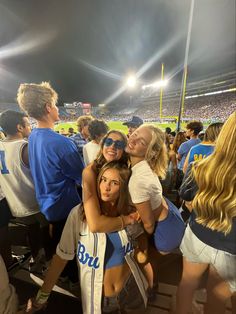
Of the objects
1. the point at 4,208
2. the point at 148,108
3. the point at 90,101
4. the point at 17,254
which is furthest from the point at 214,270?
the point at 148,108

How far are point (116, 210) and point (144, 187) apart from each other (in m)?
0.24

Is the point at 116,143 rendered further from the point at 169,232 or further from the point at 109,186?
the point at 169,232

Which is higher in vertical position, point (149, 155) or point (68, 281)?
point (149, 155)

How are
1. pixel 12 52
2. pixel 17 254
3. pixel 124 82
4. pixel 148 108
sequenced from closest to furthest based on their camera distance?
pixel 17 254
pixel 12 52
pixel 124 82
pixel 148 108

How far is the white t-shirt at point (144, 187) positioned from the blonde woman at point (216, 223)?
25 cm

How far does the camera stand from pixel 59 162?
142 centimetres

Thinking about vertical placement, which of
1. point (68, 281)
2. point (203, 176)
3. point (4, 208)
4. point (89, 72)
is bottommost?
point (68, 281)

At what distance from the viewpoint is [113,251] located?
1.09 m

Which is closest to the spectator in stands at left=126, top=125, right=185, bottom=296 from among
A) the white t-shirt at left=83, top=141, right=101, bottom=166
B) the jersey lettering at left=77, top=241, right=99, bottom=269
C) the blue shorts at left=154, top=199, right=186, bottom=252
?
the blue shorts at left=154, top=199, right=186, bottom=252

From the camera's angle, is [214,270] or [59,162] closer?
[214,270]

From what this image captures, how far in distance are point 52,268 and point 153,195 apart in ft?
2.69

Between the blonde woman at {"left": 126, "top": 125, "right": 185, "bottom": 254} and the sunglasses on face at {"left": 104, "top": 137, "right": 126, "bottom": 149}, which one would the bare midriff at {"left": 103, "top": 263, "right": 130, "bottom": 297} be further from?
the sunglasses on face at {"left": 104, "top": 137, "right": 126, "bottom": 149}

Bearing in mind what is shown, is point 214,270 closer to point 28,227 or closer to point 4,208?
point 28,227

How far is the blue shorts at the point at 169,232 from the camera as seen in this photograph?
127 centimetres
